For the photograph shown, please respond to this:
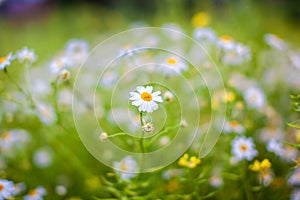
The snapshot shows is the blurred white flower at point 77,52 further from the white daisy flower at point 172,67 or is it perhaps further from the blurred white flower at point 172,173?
the blurred white flower at point 172,173

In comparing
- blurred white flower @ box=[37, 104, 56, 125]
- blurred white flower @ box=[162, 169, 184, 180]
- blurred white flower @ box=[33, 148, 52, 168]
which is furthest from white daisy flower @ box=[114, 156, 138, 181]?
blurred white flower @ box=[33, 148, 52, 168]

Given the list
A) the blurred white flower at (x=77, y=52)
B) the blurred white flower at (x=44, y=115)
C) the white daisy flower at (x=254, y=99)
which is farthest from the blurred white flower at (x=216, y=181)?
the blurred white flower at (x=77, y=52)

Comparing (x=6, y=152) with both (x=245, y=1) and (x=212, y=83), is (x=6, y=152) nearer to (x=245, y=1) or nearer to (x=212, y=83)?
(x=212, y=83)

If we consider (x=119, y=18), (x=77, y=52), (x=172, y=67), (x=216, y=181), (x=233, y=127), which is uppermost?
(x=119, y=18)

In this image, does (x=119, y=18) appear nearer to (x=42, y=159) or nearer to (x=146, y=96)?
(x=42, y=159)

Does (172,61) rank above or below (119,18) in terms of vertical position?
below

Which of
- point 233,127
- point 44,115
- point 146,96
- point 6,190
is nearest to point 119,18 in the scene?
point 44,115
